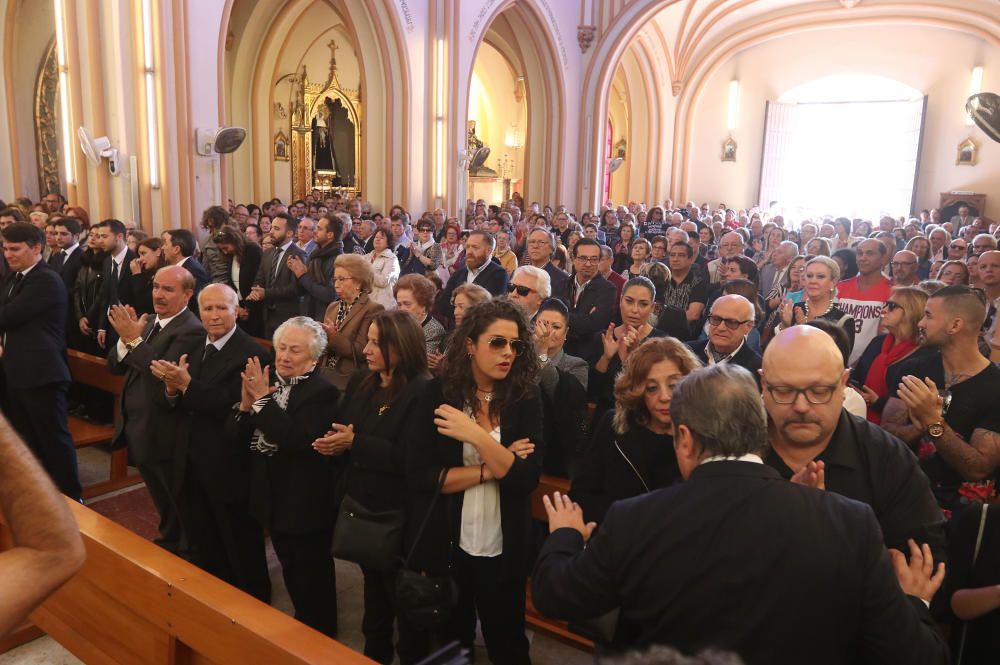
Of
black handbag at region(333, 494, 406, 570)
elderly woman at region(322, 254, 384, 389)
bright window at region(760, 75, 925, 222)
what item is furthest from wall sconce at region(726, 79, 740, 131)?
black handbag at region(333, 494, 406, 570)

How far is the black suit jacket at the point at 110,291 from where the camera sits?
5.96m

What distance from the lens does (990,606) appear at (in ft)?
7.76

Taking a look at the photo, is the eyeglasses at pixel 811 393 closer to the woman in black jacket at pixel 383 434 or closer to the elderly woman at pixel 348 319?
the woman in black jacket at pixel 383 434

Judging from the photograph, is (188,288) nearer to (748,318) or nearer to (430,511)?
(430,511)

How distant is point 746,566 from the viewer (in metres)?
1.55

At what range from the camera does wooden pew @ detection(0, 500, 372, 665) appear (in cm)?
212

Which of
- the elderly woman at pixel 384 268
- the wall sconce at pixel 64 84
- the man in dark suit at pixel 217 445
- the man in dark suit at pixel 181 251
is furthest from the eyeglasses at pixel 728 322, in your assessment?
the wall sconce at pixel 64 84

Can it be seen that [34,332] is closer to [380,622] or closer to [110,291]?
[110,291]

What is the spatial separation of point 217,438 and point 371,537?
1.13 meters

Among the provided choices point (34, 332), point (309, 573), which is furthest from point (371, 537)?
point (34, 332)

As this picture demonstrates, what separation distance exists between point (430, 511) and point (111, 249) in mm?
4600

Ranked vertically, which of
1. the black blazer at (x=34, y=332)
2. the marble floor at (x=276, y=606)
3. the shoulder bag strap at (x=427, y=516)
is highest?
the black blazer at (x=34, y=332)

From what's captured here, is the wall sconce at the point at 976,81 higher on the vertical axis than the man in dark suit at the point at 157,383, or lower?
higher

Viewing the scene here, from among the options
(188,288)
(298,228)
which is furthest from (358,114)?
(188,288)
